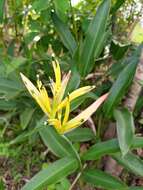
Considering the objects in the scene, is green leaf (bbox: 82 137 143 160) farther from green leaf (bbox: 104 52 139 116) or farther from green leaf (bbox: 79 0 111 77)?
green leaf (bbox: 79 0 111 77)

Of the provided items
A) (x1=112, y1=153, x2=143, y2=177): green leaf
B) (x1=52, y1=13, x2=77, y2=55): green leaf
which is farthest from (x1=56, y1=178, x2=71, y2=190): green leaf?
(x1=52, y1=13, x2=77, y2=55): green leaf

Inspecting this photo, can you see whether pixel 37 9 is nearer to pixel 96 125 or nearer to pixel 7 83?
pixel 7 83

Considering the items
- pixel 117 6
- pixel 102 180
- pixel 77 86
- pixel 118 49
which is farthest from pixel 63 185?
pixel 117 6

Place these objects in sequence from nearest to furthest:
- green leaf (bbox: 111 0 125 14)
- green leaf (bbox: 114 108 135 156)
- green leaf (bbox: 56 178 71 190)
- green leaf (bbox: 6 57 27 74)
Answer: green leaf (bbox: 114 108 135 156), green leaf (bbox: 56 178 71 190), green leaf (bbox: 6 57 27 74), green leaf (bbox: 111 0 125 14)

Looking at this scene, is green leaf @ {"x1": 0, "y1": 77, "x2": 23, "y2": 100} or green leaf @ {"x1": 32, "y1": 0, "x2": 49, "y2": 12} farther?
green leaf @ {"x1": 0, "y1": 77, "x2": 23, "y2": 100}

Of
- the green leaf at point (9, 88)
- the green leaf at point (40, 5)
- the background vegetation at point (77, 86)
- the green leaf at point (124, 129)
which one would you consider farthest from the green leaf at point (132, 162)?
the green leaf at point (40, 5)

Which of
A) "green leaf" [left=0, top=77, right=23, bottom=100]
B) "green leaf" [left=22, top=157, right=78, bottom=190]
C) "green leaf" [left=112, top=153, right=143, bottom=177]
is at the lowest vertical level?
"green leaf" [left=112, top=153, right=143, bottom=177]

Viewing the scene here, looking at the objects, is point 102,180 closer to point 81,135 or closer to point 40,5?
point 81,135

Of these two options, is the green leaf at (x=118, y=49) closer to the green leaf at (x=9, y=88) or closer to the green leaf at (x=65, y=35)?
the green leaf at (x=65, y=35)
